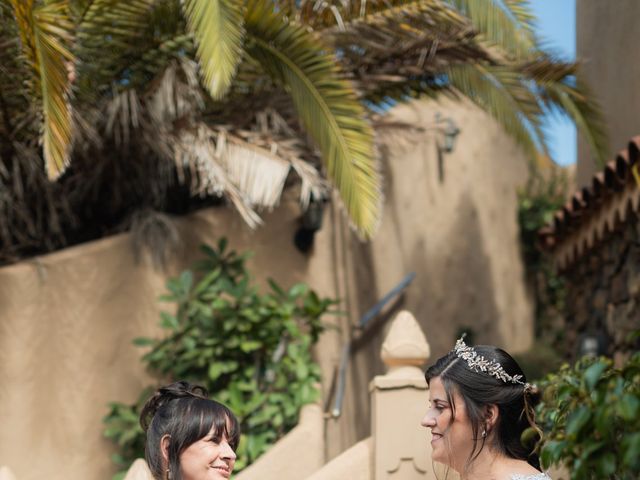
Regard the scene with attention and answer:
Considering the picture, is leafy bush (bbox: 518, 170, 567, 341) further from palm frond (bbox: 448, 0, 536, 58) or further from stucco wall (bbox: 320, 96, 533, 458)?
palm frond (bbox: 448, 0, 536, 58)

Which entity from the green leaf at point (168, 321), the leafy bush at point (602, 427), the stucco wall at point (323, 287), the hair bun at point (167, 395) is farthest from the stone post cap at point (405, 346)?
the stucco wall at point (323, 287)

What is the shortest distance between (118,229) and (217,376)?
187 centimetres

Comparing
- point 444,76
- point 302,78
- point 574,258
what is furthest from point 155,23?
point 574,258

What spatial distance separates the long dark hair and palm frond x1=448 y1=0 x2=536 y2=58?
411 cm

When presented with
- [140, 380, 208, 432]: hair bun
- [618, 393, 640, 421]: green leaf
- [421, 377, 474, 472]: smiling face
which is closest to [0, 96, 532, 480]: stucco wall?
[140, 380, 208, 432]: hair bun

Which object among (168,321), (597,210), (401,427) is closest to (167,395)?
(401,427)

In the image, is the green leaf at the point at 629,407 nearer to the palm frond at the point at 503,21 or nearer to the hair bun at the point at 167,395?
the hair bun at the point at 167,395

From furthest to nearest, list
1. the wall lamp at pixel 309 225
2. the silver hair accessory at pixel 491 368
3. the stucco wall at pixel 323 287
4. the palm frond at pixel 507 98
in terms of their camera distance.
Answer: the wall lamp at pixel 309 225 → the palm frond at pixel 507 98 → the stucco wall at pixel 323 287 → the silver hair accessory at pixel 491 368

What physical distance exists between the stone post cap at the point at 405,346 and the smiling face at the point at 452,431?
6.30 feet

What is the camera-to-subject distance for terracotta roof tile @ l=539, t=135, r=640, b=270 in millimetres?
6277

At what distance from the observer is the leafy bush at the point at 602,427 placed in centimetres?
→ 230

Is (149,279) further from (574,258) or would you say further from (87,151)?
(574,258)

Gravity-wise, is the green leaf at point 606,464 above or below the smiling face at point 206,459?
above

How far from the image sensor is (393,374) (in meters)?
5.29
